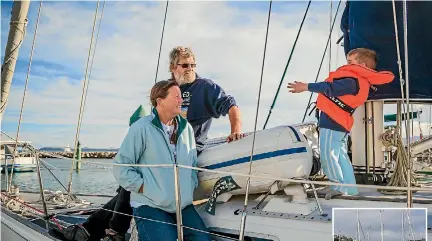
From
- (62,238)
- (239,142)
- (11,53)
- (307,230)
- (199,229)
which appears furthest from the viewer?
(11,53)

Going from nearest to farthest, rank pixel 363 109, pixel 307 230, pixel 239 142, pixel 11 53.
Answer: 1. pixel 307 230
2. pixel 239 142
3. pixel 363 109
4. pixel 11 53

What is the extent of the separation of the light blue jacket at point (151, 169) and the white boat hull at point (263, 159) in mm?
234

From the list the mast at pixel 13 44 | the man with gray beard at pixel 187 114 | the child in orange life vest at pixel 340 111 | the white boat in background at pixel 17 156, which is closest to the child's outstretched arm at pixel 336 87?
the child in orange life vest at pixel 340 111

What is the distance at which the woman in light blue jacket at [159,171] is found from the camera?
2.67 meters

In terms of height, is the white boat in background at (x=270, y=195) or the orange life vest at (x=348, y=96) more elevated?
the orange life vest at (x=348, y=96)

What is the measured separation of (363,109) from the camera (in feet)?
13.2

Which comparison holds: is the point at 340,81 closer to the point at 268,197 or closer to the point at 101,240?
the point at 268,197

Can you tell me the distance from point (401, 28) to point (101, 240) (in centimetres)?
270

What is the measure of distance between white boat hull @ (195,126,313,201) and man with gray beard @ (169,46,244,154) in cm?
24

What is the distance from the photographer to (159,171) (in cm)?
270

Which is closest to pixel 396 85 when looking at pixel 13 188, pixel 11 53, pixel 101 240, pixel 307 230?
pixel 307 230

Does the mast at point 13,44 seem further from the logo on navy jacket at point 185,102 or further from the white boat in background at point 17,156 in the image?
the logo on navy jacket at point 185,102

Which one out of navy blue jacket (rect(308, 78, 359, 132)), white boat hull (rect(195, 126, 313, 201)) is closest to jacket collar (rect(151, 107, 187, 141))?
white boat hull (rect(195, 126, 313, 201))

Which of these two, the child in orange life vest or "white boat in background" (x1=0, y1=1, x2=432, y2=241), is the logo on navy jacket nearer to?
"white boat in background" (x1=0, y1=1, x2=432, y2=241)
